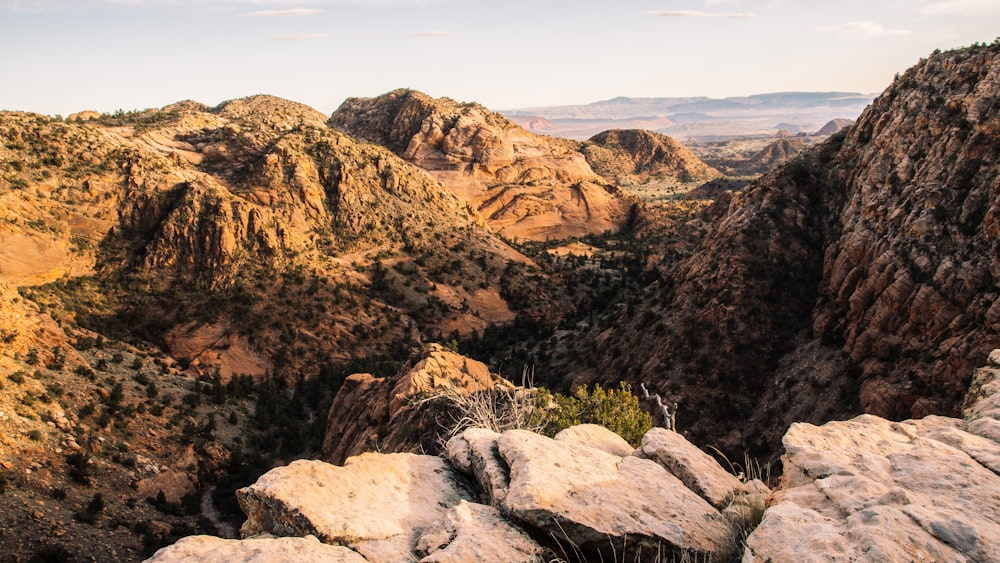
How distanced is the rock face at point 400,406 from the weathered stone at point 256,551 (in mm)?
9020

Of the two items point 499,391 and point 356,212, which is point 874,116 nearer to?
point 499,391

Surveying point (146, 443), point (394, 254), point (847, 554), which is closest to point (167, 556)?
point (847, 554)

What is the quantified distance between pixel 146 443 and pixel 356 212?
1070 inches

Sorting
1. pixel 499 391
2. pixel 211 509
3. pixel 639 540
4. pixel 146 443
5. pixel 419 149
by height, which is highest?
pixel 419 149

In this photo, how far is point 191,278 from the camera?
38312 mm

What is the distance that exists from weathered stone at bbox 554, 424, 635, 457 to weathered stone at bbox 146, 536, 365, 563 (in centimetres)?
424

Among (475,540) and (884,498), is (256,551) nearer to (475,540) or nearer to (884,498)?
(475,540)

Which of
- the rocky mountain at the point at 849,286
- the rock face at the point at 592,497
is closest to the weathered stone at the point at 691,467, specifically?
the rock face at the point at 592,497

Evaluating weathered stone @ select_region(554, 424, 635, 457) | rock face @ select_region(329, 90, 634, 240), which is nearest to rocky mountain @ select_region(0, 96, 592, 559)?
weathered stone @ select_region(554, 424, 635, 457)

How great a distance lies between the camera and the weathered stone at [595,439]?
32.7 ft

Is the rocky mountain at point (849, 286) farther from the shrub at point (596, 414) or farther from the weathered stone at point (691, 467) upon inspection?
the weathered stone at point (691, 467)

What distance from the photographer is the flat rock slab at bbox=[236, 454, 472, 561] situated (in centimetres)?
722

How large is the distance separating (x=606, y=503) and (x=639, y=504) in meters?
0.47

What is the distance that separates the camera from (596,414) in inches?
611
